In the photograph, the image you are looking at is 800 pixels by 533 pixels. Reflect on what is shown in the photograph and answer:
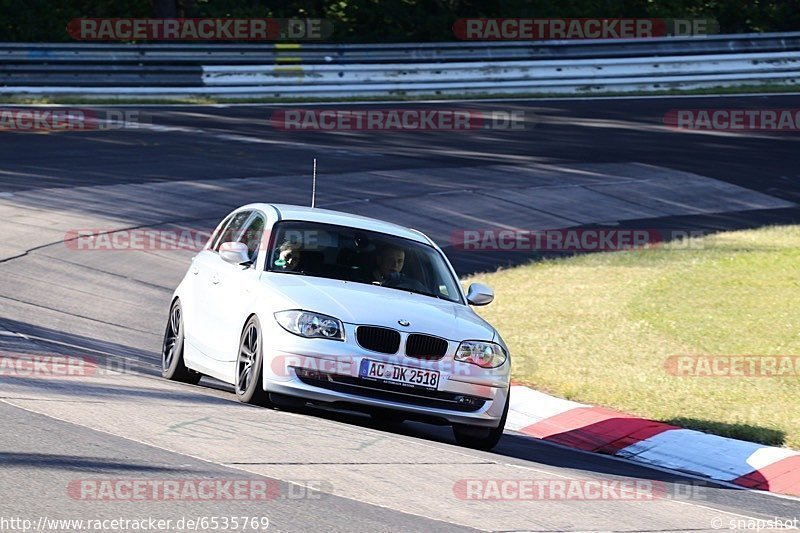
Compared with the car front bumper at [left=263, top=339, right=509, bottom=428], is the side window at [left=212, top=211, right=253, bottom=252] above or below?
above

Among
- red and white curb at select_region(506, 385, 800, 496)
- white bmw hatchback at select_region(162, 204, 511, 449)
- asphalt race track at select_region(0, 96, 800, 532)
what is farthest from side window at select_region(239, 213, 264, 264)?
red and white curb at select_region(506, 385, 800, 496)

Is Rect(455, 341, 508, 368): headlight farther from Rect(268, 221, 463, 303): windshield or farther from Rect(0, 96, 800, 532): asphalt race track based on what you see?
Rect(268, 221, 463, 303): windshield

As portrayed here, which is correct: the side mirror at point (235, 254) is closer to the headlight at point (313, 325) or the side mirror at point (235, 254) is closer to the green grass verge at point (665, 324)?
the headlight at point (313, 325)

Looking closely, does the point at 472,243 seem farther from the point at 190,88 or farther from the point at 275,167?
the point at 190,88

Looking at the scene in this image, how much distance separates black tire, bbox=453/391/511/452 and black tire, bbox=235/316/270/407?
4.49 ft

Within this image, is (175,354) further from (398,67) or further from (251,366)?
(398,67)

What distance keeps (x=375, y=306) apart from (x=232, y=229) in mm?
2413

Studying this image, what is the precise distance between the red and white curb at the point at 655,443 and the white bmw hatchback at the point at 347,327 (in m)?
1.40

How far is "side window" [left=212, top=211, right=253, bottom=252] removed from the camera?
10.9m

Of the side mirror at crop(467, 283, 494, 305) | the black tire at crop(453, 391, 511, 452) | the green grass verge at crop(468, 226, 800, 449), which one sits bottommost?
the green grass verge at crop(468, 226, 800, 449)

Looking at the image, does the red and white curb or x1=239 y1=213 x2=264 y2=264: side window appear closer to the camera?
the red and white curb

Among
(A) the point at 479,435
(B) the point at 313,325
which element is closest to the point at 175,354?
(B) the point at 313,325

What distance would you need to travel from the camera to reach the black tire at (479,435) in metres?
9.26

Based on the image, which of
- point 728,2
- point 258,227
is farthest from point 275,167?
point 728,2
